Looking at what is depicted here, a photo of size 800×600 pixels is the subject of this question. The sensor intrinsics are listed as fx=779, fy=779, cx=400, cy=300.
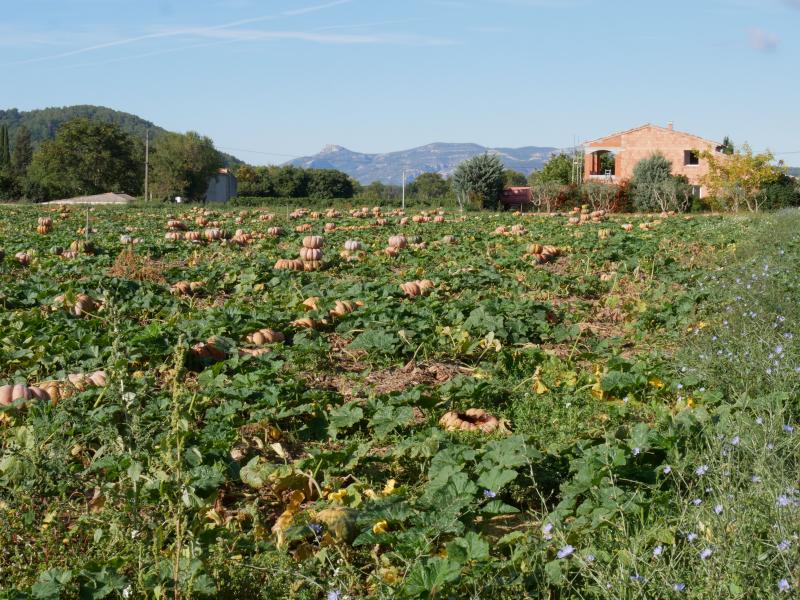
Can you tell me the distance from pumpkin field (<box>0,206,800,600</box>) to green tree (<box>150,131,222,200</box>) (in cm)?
6963

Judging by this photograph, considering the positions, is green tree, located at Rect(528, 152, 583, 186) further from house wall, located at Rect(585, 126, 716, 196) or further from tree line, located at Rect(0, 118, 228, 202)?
tree line, located at Rect(0, 118, 228, 202)

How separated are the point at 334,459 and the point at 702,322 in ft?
16.5

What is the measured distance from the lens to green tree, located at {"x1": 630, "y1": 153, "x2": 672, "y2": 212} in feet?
138

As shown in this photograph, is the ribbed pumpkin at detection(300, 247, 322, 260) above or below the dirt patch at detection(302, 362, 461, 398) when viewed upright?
above

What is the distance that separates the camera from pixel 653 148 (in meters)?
58.9

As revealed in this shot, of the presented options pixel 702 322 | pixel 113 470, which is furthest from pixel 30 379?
pixel 702 322

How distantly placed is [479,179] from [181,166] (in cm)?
4096

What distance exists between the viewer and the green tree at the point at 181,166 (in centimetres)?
7656

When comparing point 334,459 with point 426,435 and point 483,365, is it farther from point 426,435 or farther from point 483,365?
point 483,365

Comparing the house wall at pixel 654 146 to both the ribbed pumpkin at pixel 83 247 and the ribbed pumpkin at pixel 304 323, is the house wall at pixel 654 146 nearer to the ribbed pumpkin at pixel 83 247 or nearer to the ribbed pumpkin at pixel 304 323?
the ribbed pumpkin at pixel 83 247

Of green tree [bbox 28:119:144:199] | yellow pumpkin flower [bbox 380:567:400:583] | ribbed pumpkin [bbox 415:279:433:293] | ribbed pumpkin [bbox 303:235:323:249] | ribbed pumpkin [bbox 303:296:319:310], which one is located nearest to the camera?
yellow pumpkin flower [bbox 380:567:400:583]

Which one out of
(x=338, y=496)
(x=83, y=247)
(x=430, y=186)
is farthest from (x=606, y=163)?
(x=430, y=186)

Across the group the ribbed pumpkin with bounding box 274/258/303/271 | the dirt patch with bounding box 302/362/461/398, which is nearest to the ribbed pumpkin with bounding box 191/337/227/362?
the dirt patch with bounding box 302/362/461/398

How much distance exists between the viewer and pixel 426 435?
15.8ft
